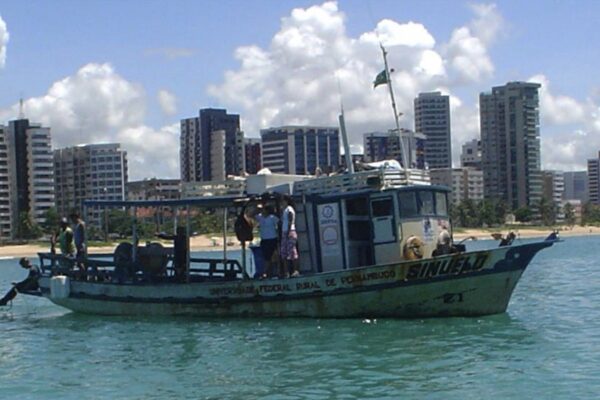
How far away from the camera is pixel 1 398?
16.3 m

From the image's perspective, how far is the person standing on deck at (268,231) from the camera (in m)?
24.3

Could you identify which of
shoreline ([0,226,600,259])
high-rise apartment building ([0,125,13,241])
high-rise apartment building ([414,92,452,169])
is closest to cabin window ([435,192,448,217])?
shoreline ([0,226,600,259])

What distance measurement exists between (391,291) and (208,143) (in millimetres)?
157160

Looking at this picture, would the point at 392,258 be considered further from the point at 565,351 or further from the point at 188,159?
the point at 188,159

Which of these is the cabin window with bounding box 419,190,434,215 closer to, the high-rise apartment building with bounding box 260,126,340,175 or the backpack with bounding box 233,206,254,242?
the backpack with bounding box 233,206,254,242

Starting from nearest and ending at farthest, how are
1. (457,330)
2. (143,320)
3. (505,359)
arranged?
1. (505,359)
2. (457,330)
3. (143,320)

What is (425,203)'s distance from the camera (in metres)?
24.1

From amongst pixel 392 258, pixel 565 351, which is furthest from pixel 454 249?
pixel 565 351

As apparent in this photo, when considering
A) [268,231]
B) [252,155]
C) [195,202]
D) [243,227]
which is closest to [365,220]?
[268,231]

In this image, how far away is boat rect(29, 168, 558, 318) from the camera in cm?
2272

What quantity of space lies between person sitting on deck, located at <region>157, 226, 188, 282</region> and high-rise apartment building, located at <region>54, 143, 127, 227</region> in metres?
150

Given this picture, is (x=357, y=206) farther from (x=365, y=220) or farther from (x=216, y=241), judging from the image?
(x=216, y=241)

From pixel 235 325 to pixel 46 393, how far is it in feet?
25.3

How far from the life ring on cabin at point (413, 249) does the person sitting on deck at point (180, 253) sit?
19.3ft
